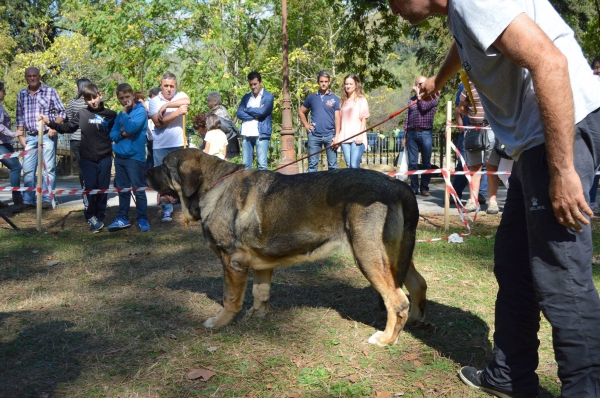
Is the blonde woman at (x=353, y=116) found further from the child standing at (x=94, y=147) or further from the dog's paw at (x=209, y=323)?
the dog's paw at (x=209, y=323)

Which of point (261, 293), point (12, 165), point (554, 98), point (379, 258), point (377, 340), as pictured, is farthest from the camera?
point (12, 165)

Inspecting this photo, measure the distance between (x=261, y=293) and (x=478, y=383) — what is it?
1958 millimetres

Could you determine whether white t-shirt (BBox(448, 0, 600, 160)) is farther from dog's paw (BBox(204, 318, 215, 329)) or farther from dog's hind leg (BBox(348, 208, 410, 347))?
dog's paw (BBox(204, 318, 215, 329))

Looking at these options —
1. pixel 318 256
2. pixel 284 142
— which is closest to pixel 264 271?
pixel 318 256

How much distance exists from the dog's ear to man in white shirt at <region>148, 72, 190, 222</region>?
3755 millimetres

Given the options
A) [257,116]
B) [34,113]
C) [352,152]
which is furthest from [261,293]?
[34,113]

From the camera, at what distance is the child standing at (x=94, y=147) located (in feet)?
26.4

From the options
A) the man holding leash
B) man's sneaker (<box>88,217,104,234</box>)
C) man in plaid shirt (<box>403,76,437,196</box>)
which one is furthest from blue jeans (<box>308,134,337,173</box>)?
the man holding leash

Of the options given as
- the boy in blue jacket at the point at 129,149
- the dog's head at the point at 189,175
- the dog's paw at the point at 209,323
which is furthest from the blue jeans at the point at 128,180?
the dog's paw at the point at 209,323

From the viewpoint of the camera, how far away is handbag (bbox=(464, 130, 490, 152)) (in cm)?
881

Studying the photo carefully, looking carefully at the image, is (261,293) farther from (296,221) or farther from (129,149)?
(129,149)

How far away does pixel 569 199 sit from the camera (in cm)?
225

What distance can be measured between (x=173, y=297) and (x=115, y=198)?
7.82 meters

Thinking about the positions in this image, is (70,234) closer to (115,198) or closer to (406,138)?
(115,198)
